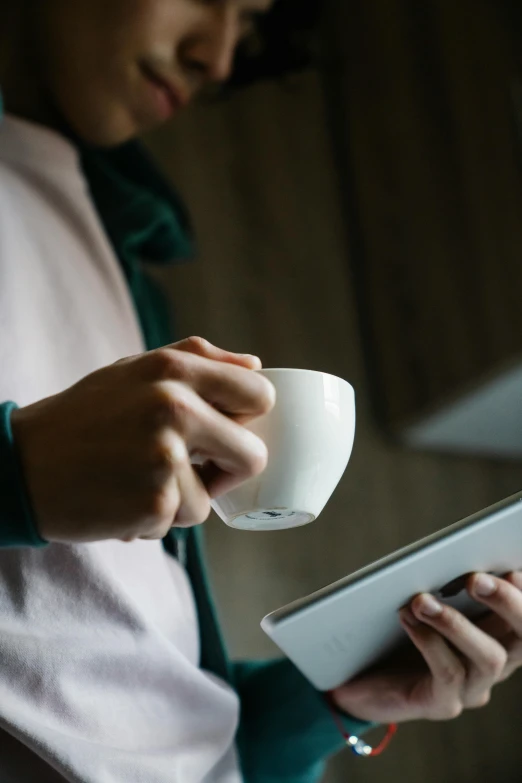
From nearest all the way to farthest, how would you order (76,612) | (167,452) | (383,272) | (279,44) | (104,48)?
(167,452) → (76,612) → (104,48) → (279,44) → (383,272)

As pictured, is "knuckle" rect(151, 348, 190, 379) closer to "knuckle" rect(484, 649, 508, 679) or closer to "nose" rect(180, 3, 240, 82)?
"knuckle" rect(484, 649, 508, 679)

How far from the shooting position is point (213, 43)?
828mm

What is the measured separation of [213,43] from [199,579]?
0.58 m

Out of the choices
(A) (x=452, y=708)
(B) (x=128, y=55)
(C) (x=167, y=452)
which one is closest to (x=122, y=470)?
(C) (x=167, y=452)

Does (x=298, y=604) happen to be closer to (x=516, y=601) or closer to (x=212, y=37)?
(x=516, y=601)

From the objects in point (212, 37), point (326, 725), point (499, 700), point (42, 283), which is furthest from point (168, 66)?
point (499, 700)

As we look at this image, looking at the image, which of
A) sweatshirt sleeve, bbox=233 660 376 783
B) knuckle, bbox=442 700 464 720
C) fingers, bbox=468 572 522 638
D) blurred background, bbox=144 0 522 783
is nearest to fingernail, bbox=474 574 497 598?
fingers, bbox=468 572 522 638

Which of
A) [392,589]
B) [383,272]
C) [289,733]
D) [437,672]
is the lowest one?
[289,733]

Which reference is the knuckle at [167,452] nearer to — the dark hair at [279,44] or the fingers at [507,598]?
the fingers at [507,598]

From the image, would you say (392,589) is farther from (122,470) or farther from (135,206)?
(135,206)

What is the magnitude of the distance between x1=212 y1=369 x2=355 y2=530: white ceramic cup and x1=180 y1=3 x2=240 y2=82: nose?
563 mm

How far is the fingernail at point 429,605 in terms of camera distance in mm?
549

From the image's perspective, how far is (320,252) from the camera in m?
1.37

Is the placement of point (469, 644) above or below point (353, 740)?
above
